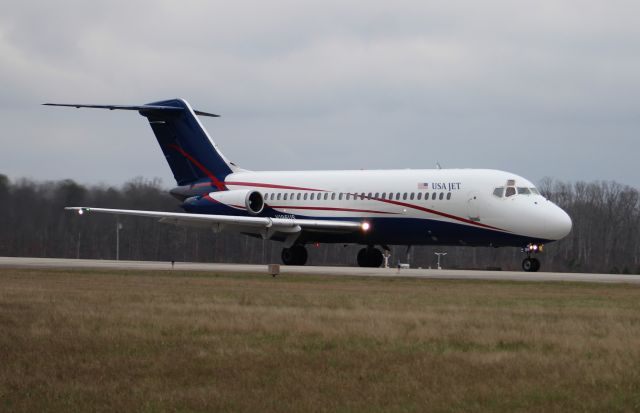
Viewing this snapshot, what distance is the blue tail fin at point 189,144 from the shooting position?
5216 centimetres

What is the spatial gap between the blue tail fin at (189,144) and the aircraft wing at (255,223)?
17.1 ft

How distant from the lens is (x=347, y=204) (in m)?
46.6

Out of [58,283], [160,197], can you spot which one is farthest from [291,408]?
[160,197]

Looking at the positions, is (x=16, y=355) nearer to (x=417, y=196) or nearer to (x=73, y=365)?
(x=73, y=365)

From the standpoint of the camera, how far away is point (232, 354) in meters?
15.5

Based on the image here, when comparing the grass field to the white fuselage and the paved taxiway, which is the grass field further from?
the white fuselage

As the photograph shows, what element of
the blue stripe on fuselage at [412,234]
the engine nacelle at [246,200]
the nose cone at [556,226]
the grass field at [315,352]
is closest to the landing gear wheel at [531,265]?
the blue stripe on fuselage at [412,234]

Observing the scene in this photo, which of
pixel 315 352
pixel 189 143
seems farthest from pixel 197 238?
pixel 315 352

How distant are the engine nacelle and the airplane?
0.04 metres

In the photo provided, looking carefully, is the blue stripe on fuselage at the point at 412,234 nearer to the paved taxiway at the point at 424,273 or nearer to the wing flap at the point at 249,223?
the wing flap at the point at 249,223

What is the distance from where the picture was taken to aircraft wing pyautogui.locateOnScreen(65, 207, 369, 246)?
45344mm

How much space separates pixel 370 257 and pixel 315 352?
33.2m

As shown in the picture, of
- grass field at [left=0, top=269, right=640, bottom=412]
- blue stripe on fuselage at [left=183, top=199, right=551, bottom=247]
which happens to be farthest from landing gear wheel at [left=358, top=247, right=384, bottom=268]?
grass field at [left=0, top=269, right=640, bottom=412]

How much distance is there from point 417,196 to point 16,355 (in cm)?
2972
